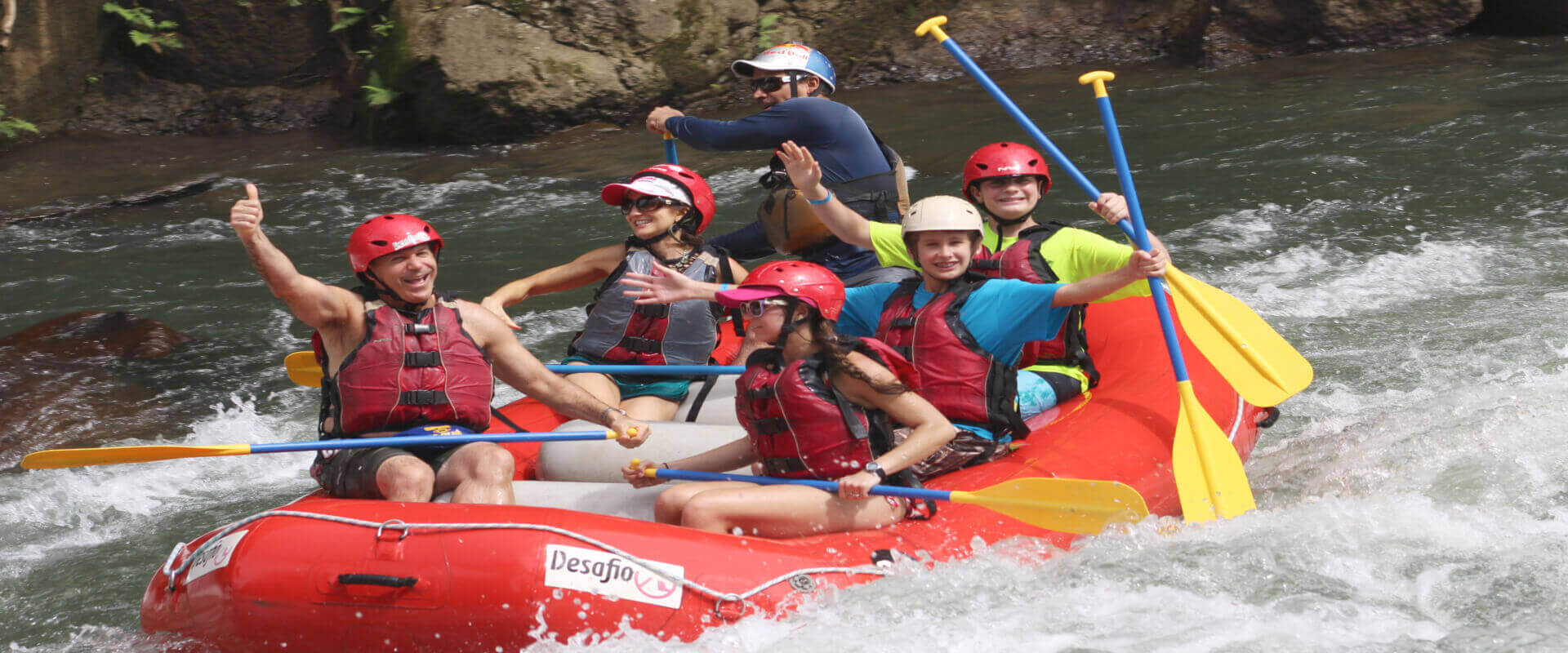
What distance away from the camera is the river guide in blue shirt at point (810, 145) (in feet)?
16.1

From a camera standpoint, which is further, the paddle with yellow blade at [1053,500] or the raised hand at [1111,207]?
the raised hand at [1111,207]

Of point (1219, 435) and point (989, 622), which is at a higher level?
point (1219, 435)

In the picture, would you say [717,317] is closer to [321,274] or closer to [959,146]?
[321,274]

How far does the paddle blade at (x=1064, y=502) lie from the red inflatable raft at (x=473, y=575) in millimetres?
168

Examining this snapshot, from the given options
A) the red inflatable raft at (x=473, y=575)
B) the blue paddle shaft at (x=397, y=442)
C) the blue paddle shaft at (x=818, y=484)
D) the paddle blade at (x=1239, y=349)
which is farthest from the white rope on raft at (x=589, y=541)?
the paddle blade at (x=1239, y=349)

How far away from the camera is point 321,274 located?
8.36 m

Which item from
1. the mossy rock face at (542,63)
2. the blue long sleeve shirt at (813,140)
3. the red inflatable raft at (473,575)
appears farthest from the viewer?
the mossy rock face at (542,63)

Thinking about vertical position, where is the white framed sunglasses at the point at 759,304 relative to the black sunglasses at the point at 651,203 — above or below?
below

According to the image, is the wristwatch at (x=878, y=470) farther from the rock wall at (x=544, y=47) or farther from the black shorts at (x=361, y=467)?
the rock wall at (x=544, y=47)

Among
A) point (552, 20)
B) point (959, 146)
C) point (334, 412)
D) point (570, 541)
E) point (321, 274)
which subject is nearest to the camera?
point (570, 541)

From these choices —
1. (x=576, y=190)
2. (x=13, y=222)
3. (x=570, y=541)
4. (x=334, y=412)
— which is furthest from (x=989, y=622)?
(x=13, y=222)

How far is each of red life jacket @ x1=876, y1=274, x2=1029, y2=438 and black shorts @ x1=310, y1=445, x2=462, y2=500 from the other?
1352mm

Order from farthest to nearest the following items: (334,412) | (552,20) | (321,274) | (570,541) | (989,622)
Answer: (552,20), (321,274), (334,412), (989,622), (570,541)

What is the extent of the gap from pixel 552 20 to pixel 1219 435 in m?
9.03
